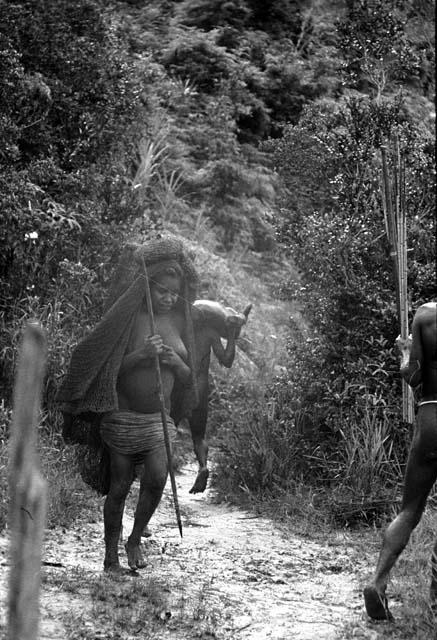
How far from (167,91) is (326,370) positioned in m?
9.40

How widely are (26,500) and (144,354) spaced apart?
160 inches

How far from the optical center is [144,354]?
596cm

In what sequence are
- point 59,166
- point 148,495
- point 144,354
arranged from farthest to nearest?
point 59,166, point 144,354, point 148,495

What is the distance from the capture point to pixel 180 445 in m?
10.8

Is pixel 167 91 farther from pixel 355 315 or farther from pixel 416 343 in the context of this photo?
pixel 416 343

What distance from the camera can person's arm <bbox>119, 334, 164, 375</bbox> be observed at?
19.4ft

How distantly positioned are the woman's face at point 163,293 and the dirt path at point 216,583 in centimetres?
165

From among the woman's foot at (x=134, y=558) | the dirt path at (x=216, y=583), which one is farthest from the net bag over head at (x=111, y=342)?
the dirt path at (x=216, y=583)

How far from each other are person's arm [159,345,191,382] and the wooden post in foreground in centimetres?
406

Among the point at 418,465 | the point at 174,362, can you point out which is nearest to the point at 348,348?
the point at 174,362

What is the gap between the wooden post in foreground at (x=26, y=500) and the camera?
183 centimetres

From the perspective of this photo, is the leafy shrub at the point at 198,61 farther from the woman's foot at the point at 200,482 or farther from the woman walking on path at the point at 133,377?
the woman walking on path at the point at 133,377

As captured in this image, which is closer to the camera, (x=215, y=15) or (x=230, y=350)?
(x=230, y=350)

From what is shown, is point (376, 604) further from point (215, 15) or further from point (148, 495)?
point (215, 15)
